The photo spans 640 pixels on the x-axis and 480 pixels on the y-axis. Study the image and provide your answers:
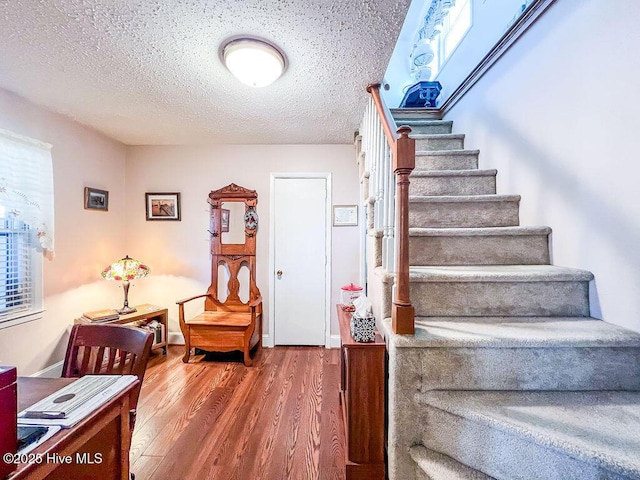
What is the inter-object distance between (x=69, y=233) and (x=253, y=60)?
243 centimetres

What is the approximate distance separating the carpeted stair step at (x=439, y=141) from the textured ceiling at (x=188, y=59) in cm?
60

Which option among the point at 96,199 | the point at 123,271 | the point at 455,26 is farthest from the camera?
the point at 455,26

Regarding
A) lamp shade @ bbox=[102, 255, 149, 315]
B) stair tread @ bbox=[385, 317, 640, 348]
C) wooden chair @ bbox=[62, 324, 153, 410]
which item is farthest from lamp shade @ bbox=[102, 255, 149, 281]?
stair tread @ bbox=[385, 317, 640, 348]

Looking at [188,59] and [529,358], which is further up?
[188,59]

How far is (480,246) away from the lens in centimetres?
168

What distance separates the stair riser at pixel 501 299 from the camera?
1.39 meters

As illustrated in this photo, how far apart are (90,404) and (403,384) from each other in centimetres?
110

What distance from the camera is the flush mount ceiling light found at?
156 cm

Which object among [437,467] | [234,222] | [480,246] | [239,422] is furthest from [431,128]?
[239,422]

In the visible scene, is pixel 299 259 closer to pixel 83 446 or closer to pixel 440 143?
pixel 440 143

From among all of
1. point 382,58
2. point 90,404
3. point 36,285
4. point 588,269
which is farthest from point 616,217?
point 36,285

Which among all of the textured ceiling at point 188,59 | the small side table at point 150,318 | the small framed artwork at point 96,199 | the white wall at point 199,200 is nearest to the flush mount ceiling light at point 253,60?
the textured ceiling at point 188,59

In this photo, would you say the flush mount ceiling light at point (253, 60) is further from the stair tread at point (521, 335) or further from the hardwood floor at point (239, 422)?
the hardwood floor at point (239, 422)

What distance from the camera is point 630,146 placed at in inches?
47.4
